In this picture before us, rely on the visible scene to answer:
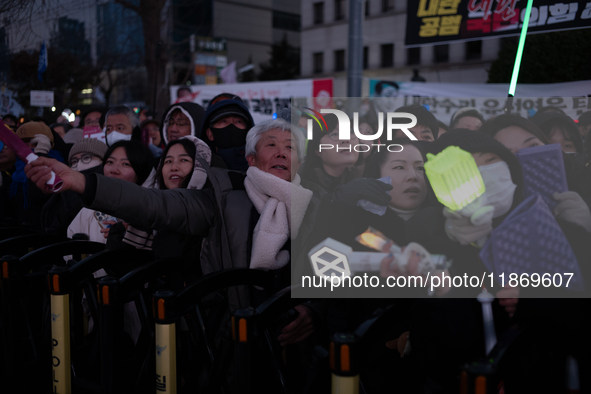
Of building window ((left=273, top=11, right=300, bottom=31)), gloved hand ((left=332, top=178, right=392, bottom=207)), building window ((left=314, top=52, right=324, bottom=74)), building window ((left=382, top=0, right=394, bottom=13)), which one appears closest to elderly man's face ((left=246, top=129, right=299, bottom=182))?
gloved hand ((left=332, top=178, right=392, bottom=207))

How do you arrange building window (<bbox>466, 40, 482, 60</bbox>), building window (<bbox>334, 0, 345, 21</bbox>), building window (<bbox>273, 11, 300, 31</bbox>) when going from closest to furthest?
building window (<bbox>466, 40, 482, 60</bbox>) < building window (<bbox>334, 0, 345, 21</bbox>) < building window (<bbox>273, 11, 300, 31</bbox>)

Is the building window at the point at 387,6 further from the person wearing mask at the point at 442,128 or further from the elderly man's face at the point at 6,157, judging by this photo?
the person wearing mask at the point at 442,128

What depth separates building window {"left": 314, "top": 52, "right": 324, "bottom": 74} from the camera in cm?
3581

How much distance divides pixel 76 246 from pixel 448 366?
217 centimetres

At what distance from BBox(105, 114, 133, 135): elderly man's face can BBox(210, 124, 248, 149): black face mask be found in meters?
1.47

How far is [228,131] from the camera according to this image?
12.0 ft

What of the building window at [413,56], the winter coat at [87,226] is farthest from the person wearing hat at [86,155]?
the building window at [413,56]

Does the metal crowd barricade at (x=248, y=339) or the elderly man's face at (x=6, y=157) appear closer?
the metal crowd barricade at (x=248, y=339)

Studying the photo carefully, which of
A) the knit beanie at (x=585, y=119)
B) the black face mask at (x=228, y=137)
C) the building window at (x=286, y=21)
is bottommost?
the knit beanie at (x=585, y=119)

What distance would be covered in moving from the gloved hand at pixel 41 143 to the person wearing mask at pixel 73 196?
1.88ft

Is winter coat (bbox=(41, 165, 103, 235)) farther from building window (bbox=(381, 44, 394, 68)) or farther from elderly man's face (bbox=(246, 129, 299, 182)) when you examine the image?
building window (bbox=(381, 44, 394, 68))

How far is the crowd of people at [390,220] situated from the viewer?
5.24 ft

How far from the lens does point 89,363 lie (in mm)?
2809

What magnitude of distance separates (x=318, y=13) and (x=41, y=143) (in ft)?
112
